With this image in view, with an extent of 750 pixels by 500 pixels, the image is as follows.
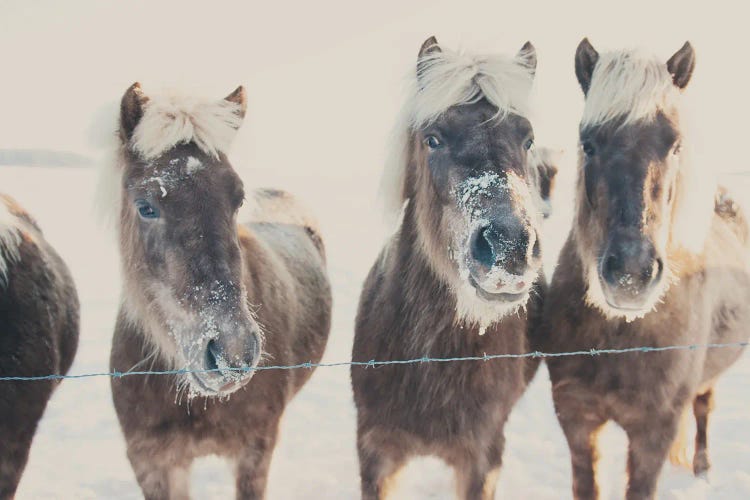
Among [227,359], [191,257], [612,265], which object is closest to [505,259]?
[612,265]

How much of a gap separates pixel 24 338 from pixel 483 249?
2.39 meters

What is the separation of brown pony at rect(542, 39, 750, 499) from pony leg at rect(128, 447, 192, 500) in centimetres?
195

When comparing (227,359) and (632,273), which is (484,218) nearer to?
(632,273)

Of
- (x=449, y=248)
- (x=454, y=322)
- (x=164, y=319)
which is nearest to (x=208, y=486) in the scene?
(x=164, y=319)

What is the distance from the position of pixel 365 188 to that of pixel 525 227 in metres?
23.2

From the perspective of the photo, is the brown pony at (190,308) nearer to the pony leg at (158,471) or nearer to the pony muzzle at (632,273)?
the pony leg at (158,471)

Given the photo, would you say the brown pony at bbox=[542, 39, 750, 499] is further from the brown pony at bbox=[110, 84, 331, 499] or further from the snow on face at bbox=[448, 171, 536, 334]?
the brown pony at bbox=[110, 84, 331, 499]

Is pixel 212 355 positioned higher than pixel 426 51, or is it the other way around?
pixel 426 51

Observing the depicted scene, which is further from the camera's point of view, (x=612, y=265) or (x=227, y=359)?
(x=612, y=265)

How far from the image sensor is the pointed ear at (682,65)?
2.91 metres

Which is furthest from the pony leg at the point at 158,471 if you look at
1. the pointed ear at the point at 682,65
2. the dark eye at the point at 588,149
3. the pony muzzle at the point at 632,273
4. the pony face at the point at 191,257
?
the pointed ear at the point at 682,65

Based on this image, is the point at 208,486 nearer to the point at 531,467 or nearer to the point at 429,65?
the point at 531,467

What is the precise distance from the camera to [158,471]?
285cm

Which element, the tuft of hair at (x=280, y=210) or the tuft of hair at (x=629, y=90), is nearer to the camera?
the tuft of hair at (x=629, y=90)
